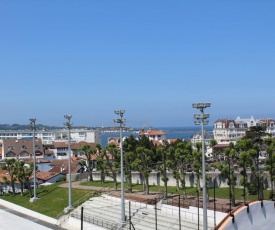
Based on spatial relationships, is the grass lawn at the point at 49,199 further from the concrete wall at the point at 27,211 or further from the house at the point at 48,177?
the house at the point at 48,177

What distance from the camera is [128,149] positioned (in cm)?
4688

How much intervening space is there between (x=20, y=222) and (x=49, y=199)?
5.95m

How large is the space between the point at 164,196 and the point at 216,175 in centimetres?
529

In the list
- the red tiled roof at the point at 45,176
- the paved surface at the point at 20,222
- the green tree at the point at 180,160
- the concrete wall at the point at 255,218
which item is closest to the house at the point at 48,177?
the red tiled roof at the point at 45,176

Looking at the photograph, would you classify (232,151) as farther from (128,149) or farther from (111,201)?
(128,149)

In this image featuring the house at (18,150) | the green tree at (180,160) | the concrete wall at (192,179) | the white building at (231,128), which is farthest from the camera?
the white building at (231,128)

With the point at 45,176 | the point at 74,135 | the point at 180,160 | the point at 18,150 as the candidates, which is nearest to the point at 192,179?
the point at 180,160

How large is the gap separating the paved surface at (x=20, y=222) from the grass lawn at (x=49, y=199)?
4.05 feet

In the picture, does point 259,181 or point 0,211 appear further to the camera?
point 0,211

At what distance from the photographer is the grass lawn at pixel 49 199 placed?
37375 mm

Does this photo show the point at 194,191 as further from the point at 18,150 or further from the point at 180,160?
the point at 18,150

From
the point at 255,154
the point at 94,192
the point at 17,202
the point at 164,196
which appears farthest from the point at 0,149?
the point at 255,154

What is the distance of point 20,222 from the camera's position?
35156 millimetres

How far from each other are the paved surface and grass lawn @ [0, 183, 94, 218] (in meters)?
1.23
